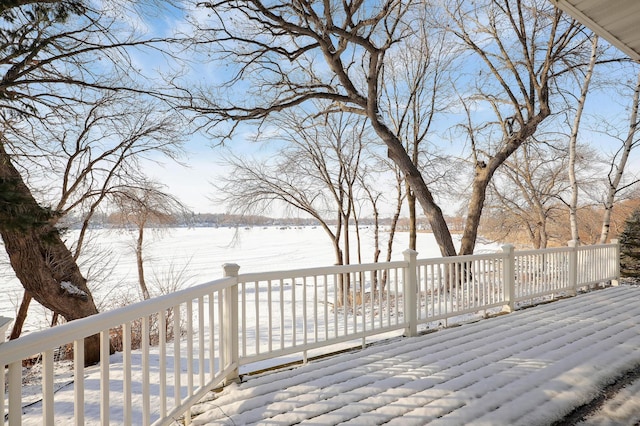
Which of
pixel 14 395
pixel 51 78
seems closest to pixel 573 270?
pixel 14 395

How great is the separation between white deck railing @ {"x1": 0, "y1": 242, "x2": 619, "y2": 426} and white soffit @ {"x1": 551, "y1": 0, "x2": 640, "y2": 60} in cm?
259

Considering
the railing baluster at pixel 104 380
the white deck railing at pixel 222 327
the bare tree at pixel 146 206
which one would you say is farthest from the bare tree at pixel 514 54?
the railing baluster at pixel 104 380

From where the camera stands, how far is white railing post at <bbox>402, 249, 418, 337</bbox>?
12.3 ft

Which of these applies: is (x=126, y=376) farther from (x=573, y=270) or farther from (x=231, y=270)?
(x=573, y=270)

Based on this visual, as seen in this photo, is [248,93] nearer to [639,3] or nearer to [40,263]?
[40,263]

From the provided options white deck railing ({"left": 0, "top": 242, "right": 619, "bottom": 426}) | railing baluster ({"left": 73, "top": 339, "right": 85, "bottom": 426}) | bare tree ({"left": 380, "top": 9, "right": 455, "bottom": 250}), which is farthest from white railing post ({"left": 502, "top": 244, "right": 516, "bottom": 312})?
bare tree ({"left": 380, "top": 9, "right": 455, "bottom": 250})

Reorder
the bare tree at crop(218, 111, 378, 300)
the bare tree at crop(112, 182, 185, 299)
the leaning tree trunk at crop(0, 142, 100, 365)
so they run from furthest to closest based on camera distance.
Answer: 1. the bare tree at crop(218, 111, 378, 300)
2. the bare tree at crop(112, 182, 185, 299)
3. the leaning tree trunk at crop(0, 142, 100, 365)

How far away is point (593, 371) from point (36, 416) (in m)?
4.39

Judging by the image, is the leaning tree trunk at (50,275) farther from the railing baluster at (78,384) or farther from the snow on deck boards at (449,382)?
the snow on deck boards at (449,382)

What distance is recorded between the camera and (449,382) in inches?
98.7

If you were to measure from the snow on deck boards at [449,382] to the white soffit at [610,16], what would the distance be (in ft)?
9.45

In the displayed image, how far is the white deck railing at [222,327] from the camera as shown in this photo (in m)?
1.36

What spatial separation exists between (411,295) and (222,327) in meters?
2.15

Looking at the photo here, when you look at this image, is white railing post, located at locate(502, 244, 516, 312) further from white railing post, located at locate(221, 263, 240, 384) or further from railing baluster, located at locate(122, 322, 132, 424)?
→ railing baluster, located at locate(122, 322, 132, 424)
